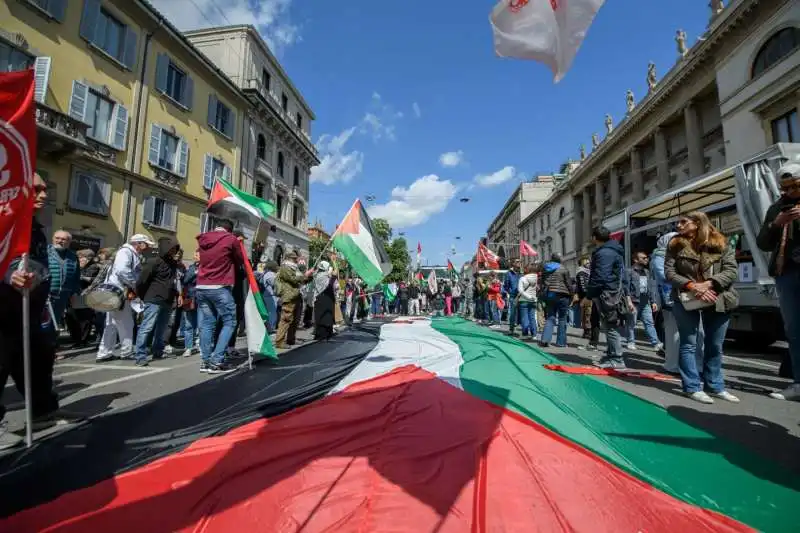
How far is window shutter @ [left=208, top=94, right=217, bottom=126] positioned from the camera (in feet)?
70.9

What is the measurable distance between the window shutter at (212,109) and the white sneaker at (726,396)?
954 inches

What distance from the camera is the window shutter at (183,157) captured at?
773 inches

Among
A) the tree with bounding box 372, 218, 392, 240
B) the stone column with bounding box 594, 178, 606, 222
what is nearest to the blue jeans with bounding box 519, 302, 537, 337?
the stone column with bounding box 594, 178, 606, 222

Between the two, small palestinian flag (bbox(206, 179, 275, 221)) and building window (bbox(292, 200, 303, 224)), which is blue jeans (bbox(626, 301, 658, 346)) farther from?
building window (bbox(292, 200, 303, 224))

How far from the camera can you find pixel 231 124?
23.6 m

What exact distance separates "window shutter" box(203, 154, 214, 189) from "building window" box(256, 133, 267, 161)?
202 inches

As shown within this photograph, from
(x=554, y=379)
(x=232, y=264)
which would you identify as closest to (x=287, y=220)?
(x=232, y=264)

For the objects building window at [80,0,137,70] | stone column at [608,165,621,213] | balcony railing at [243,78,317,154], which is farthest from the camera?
stone column at [608,165,621,213]

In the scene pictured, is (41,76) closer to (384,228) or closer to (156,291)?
(156,291)

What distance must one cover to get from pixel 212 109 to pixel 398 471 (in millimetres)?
24571

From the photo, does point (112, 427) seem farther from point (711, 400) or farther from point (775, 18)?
point (775, 18)

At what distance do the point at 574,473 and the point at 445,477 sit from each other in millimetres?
633

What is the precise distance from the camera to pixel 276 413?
112 inches

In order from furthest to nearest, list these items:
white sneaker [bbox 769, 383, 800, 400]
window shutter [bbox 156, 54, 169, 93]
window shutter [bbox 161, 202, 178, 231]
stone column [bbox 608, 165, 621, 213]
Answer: stone column [bbox 608, 165, 621, 213]
window shutter [bbox 161, 202, 178, 231]
window shutter [bbox 156, 54, 169, 93]
white sneaker [bbox 769, 383, 800, 400]
